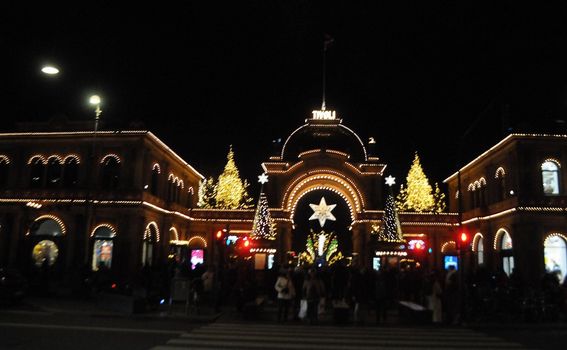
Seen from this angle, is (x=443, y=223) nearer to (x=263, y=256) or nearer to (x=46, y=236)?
(x=263, y=256)

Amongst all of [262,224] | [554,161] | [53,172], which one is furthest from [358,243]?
[53,172]

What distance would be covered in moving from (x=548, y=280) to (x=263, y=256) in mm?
20725

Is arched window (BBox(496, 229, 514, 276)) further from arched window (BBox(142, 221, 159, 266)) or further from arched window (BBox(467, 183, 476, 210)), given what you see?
arched window (BBox(142, 221, 159, 266))

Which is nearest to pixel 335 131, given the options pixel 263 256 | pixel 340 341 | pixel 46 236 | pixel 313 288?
pixel 263 256

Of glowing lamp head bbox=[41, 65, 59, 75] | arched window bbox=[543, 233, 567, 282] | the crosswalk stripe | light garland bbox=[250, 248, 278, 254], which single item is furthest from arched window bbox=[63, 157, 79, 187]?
arched window bbox=[543, 233, 567, 282]

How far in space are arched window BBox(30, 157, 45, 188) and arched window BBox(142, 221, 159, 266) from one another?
9027 mm

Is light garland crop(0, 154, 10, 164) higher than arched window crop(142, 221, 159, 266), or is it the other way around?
light garland crop(0, 154, 10, 164)

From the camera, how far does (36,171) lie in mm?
38844

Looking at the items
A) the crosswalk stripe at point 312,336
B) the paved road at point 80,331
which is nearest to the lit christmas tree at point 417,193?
the crosswalk stripe at point 312,336

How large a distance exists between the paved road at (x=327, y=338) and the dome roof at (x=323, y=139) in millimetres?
32771

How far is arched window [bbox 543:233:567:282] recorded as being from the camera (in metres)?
34.0

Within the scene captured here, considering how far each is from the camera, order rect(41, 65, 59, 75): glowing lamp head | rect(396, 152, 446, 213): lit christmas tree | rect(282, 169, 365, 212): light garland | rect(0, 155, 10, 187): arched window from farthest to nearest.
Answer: rect(396, 152, 446, 213): lit christmas tree, rect(282, 169, 365, 212): light garland, rect(0, 155, 10, 187): arched window, rect(41, 65, 59, 75): glowing lamp head

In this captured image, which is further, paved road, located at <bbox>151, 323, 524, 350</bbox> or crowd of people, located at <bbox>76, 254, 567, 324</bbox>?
crowd of people, located at <bbox>76, 254, 567, 324</bbox>

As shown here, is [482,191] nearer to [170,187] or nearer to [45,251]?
[170,187]
